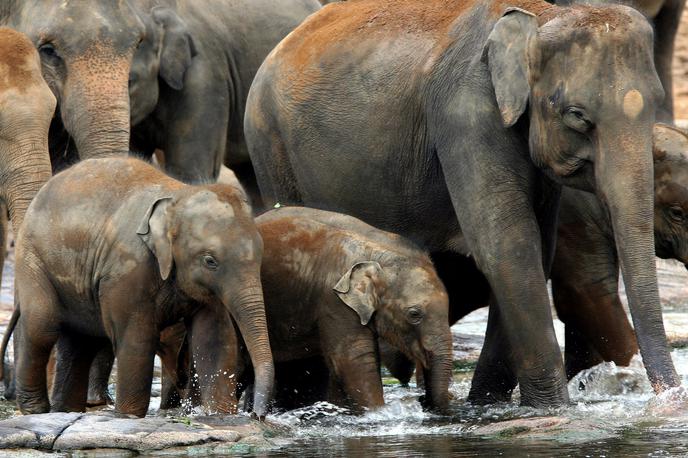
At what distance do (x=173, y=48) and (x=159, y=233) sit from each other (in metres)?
4.08

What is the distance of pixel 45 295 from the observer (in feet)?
31.0

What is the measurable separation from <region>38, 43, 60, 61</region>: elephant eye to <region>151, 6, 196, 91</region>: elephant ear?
1.16 meters

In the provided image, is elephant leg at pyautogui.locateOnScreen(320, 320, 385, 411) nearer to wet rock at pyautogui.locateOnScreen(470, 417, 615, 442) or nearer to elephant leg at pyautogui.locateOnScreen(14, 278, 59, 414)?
wet rock at pyautogui.locateOnScreen(470, 417, 615, 442)

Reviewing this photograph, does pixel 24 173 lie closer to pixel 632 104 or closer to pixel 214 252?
pixel 214 252

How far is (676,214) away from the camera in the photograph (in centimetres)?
1038

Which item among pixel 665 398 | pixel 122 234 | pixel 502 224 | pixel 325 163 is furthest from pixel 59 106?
pixel 665 398

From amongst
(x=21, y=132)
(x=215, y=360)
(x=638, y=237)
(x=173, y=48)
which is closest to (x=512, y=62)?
(x=638, y=237)

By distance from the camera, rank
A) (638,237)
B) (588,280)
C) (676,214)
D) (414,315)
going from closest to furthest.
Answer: (638,237) → (414,315) → (676,214) → (588,280)

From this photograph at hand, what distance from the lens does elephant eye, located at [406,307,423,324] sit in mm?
9688

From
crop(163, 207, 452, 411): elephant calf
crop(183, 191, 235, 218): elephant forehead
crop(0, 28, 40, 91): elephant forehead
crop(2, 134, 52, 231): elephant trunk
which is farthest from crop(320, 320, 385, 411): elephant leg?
crop(0, 28, 40, 91): elephant forehead

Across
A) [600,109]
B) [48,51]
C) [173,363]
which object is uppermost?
[48,51]

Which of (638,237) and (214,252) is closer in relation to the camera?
(638,237)

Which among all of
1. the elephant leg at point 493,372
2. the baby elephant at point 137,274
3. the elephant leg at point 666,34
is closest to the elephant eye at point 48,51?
the baby elephant at point 137,274

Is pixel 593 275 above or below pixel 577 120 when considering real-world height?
below
